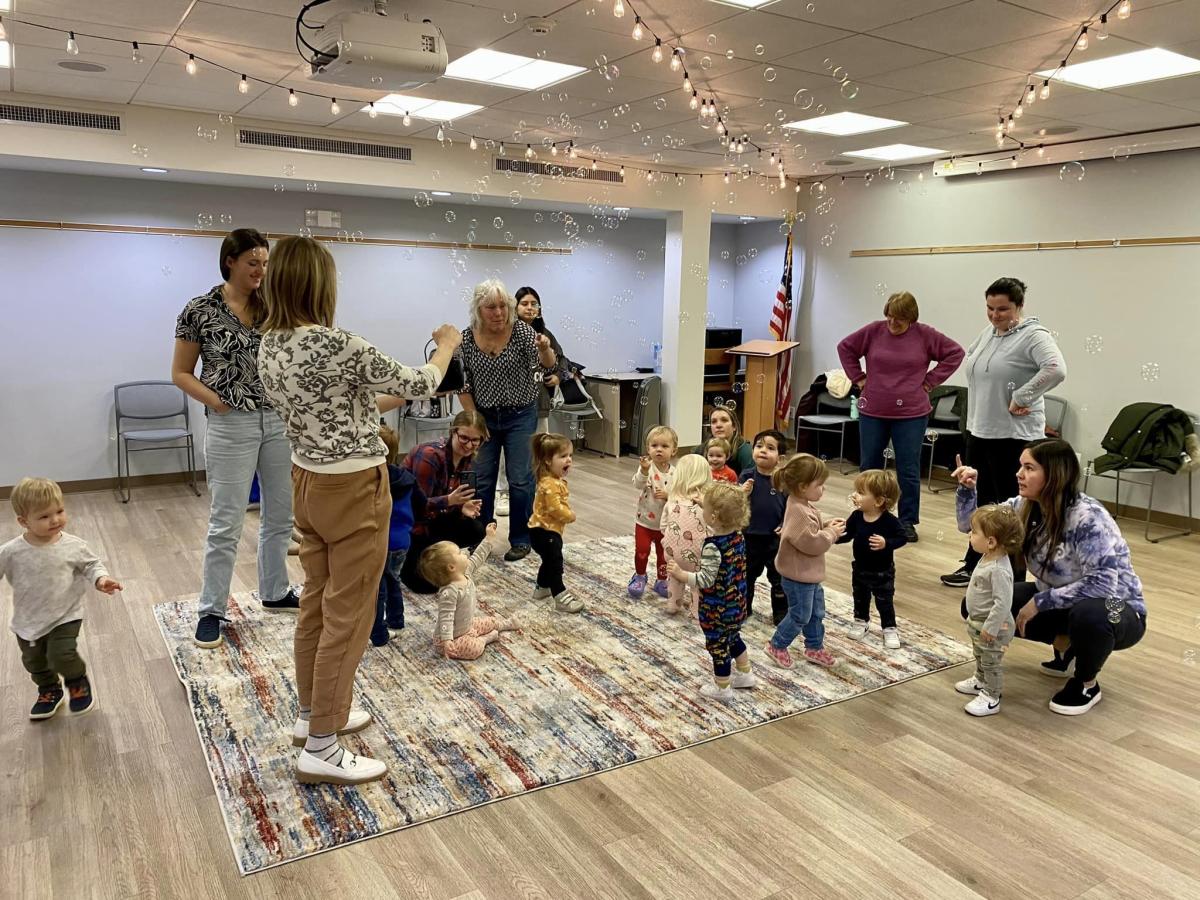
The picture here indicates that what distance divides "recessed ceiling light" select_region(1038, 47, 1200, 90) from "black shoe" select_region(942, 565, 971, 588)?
8.87 ft

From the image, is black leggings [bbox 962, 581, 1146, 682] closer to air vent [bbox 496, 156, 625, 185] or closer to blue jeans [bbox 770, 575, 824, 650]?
blue jeans [bbox 770, 575, 824, 650]

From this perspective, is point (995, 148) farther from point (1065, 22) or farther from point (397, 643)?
point (397, 643)

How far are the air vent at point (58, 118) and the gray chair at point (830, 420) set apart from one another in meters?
→ 6.11

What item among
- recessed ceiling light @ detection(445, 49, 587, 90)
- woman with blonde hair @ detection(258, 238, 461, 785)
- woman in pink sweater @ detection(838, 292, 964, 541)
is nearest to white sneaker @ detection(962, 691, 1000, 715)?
woman in pink sweater @ detection(838, 292, 964, 541)

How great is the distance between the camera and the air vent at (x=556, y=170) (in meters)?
7.23

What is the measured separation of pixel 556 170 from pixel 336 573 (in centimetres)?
572

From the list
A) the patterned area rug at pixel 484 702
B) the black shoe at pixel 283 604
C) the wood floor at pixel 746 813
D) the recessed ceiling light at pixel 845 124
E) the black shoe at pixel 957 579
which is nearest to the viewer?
the wood floor at pixel 746 813

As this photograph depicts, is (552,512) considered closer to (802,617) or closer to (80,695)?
(802,617)

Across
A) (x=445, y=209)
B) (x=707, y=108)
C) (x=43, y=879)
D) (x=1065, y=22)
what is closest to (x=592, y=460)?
(x=445, y=209)

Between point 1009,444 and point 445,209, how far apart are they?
5.32 metres

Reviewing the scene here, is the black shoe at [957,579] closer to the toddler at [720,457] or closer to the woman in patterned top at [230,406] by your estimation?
the toddler at [720,457]

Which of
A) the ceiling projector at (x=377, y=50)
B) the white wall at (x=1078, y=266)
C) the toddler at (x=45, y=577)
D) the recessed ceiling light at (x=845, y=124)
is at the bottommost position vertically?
the toddler at (x=45, y=577)

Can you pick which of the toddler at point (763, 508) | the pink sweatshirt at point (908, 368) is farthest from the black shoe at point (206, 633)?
the pink sweatshirt at point (908, 368)

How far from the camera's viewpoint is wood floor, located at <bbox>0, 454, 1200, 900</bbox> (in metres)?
2.29
